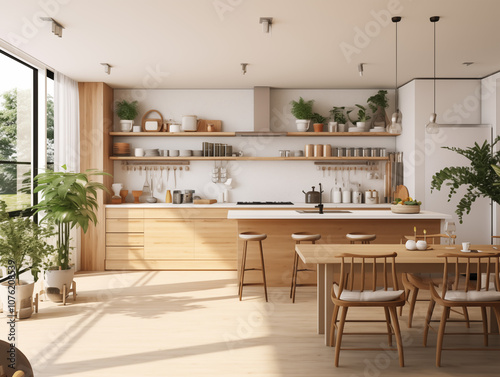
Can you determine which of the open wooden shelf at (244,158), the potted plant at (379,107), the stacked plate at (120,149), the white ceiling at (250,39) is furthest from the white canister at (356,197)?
the stacked plate at (120,149)

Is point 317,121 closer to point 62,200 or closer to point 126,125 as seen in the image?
point 126,125

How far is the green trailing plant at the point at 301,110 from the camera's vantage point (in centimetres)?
762

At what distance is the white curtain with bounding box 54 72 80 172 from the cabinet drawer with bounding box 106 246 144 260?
1.38 metres

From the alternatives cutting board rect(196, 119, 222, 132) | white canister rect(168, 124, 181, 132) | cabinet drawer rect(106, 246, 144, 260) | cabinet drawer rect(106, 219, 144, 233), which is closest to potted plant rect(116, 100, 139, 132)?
white canister rect(168, 124, 181, 132)

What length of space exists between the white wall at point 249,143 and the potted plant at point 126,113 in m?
0.26

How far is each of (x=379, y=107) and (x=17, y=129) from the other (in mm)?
7121

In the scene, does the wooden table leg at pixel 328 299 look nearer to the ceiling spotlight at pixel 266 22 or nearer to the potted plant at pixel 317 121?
the ceiling spotlight at pixel 266 22

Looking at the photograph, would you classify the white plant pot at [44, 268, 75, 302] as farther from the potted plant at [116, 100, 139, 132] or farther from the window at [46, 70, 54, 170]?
the potted plant at [116, 100, 139, 132]

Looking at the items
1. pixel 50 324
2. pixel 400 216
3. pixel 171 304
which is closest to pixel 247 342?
pixel 171 304

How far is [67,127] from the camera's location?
6859 millimetres

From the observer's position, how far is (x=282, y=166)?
8016 mm

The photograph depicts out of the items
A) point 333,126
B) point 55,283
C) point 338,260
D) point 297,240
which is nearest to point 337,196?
point 333,126

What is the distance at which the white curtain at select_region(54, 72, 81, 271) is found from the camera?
6.64 meters

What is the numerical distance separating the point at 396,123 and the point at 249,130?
3.38m
